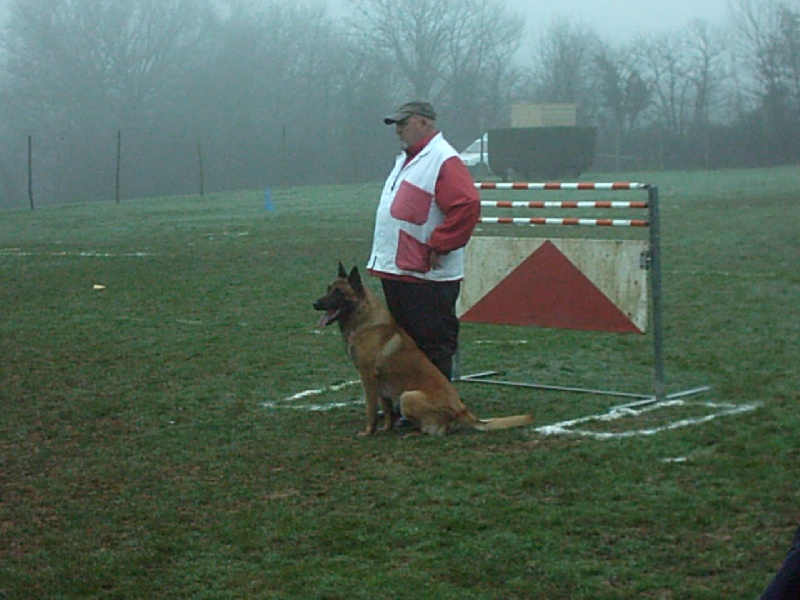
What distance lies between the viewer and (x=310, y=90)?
200 ft

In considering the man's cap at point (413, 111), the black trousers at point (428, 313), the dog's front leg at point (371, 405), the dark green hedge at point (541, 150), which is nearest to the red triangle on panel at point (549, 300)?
the black trousers at point (428, 313)

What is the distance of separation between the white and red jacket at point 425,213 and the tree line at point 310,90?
39.7m

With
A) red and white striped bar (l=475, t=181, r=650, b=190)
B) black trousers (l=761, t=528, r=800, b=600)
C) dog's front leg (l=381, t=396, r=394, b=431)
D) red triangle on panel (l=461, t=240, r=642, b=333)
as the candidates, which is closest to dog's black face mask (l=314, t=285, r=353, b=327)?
dog's front leg (l=381, t=396, r=394, b=431)

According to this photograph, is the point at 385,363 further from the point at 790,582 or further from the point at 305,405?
the point at 790,582

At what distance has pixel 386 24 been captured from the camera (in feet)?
220

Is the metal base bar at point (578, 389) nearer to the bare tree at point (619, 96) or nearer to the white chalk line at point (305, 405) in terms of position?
the white chalk line at point (305, 405)

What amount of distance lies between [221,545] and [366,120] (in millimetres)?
51292

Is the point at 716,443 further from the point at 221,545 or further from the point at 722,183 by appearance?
the point at 722,183

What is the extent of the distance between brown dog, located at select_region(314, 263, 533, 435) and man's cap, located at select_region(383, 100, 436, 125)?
0.90 metres

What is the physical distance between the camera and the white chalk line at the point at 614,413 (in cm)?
680

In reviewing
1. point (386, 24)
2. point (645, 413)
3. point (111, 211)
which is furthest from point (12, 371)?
point (386, 24)

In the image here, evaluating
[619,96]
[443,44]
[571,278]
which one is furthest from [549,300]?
[443,44]

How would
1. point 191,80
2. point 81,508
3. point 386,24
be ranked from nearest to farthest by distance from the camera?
1. point 81,508
2. point 191,80
3. point 386,24

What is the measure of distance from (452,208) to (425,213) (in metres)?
0.17
